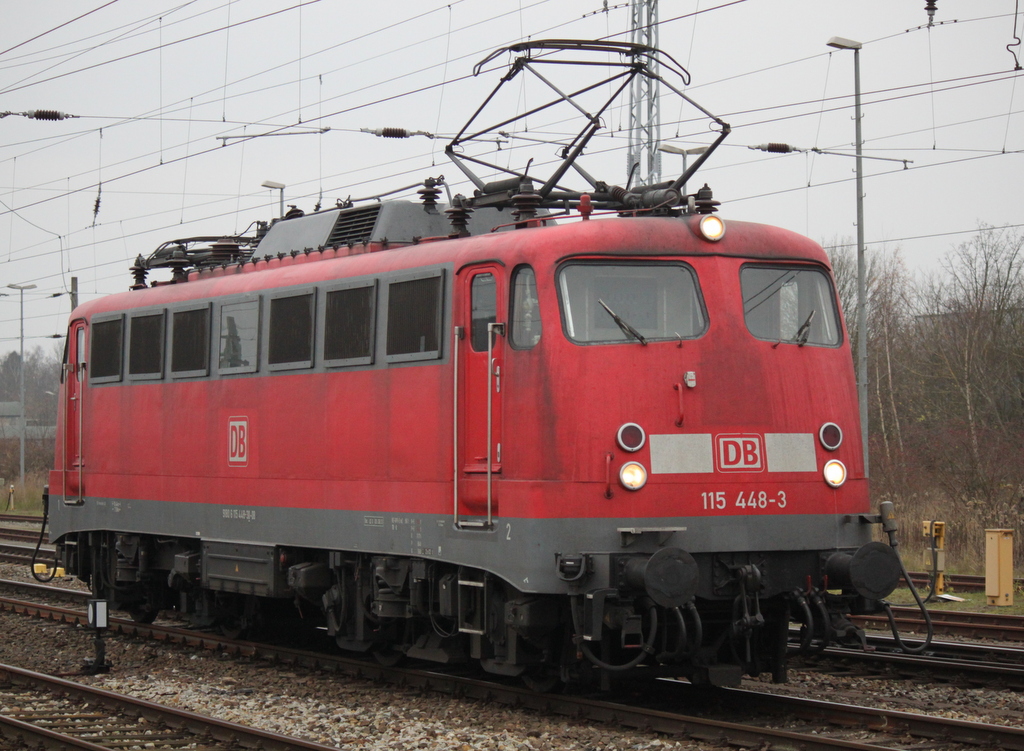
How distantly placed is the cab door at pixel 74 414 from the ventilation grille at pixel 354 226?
190 inches

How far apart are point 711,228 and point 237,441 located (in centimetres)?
549

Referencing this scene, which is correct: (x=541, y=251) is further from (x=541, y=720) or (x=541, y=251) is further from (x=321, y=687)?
(x=321, y=687)

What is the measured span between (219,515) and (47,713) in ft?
10.2

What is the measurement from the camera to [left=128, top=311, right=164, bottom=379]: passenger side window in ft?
46.6

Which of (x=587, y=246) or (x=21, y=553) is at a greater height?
(x=587, y=246)

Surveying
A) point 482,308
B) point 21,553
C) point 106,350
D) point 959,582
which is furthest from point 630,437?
point 21,553

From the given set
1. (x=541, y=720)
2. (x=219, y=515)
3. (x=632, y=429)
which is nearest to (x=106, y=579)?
(x=219, y=515)

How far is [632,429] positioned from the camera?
9.16 metres

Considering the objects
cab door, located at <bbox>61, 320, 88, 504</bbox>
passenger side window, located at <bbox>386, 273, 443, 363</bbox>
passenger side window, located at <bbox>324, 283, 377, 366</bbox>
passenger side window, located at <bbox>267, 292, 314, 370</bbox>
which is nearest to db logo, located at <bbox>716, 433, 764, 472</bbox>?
passenger side window, located at <bbox>386, 273, 443, 363</bbox>

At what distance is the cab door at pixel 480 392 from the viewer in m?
9.63

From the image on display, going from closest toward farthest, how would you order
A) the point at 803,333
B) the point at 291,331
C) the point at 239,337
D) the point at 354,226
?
the point at 803,333 < the point at 291,331 < the point at 354,226 < the point at 239,337

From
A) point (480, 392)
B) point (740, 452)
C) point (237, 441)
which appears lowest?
point (740, 452)

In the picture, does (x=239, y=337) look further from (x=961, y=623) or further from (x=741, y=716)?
(x=961, y=623)

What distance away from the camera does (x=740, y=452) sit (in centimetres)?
935
